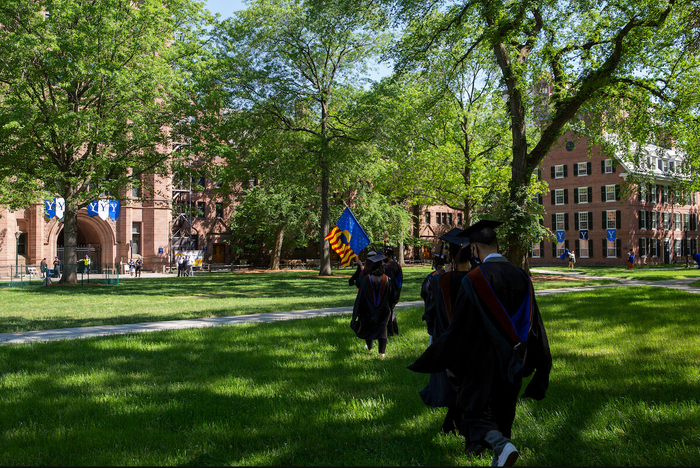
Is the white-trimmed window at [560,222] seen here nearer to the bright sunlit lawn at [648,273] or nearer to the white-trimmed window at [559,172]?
the white-trimmed window at [559,172]

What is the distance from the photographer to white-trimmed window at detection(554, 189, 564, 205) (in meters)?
60.1

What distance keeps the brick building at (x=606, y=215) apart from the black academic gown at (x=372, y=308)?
50583mm

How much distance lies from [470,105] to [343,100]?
8.19 m

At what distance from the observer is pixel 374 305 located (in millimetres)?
8156

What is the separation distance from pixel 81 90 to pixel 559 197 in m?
50.6

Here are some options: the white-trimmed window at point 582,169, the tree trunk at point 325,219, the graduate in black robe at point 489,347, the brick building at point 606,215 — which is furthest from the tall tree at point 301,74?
the white-trimmed window at point 582,169

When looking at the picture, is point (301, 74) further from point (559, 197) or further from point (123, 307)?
point (559, 197)

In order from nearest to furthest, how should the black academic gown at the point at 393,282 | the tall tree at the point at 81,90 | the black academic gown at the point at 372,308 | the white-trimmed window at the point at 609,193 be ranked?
the black academic gown at the point at 372,308, the black academic gown at the point at 393,282, the tall tree at the point at 81,90, the white-trimmed window at the point at 609,193

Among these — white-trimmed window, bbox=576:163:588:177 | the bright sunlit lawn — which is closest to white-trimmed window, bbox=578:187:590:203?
white-trimmed window, bbox=576:163:588:177

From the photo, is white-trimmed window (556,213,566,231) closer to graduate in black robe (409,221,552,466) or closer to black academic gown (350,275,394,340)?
black academic gown (350,275,394,340)

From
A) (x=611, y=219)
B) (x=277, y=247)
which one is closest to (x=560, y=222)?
(x=611, y=219)

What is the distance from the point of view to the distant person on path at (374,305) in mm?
8109

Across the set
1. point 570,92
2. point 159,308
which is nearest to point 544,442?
point 159,308

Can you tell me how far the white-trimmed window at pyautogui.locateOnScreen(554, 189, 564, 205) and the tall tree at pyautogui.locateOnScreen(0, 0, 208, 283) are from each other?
152 feet
